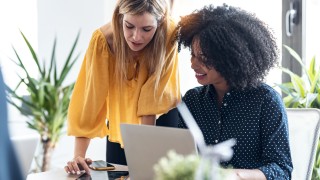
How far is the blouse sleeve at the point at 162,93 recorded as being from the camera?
7.15 ft

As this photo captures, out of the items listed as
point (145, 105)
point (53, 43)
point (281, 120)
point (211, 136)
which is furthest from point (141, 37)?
point (53, 43)

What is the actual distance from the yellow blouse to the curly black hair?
11.3 inches

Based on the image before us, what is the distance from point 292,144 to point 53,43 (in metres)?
2.24

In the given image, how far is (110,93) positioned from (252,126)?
2.12 ft

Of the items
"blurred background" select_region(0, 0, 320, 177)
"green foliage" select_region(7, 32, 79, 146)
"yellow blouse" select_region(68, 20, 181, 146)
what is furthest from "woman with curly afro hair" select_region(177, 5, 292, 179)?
"green foliage" select_region(7, 32, 79, 146)

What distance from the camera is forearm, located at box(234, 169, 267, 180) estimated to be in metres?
1.69

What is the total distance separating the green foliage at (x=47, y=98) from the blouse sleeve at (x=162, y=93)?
167cm

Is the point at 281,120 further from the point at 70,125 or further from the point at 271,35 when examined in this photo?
the point at 70,125

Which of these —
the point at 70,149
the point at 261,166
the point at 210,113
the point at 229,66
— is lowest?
the point at 70,149

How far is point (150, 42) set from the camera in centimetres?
215

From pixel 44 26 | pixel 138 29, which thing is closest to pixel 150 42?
pixel 138 29

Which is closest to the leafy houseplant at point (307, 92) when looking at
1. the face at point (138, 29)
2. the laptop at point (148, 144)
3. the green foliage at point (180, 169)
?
the face at point (138, 29)

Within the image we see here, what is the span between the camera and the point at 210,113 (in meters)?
2.02

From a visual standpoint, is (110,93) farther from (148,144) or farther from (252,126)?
(148,144)
